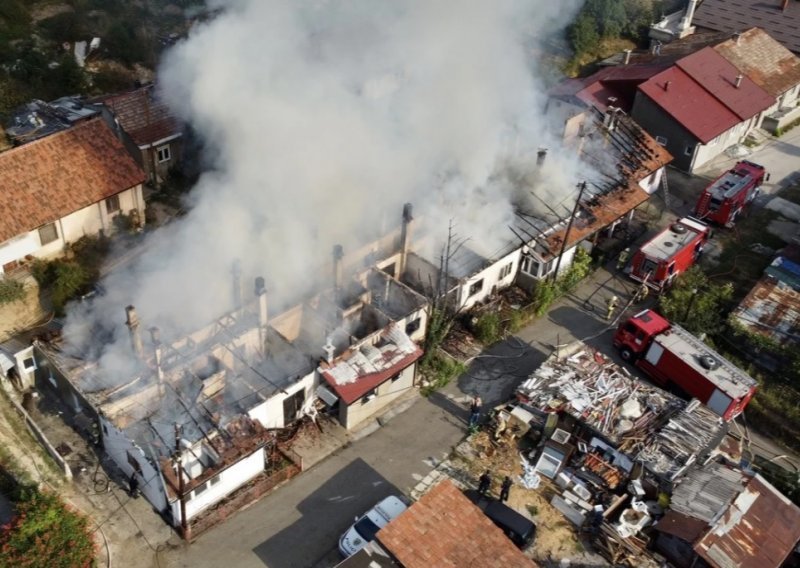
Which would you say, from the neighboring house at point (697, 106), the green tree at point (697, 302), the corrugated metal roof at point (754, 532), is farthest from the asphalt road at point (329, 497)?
the neighboring house at point (697, 106)

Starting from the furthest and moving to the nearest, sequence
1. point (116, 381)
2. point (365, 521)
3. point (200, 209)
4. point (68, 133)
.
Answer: point (68, 133), point (200, 209), point (116, 381), point (365, 521)

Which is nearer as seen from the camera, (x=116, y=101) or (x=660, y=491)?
(x=660, y=491)

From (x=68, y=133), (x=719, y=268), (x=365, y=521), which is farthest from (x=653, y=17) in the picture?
(x=365, y=521)

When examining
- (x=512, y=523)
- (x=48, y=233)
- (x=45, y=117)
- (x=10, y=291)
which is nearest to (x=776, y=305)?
(x=512, y=523)

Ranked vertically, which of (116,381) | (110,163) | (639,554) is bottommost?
(639,554)

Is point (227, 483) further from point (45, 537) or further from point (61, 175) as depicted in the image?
point (61, 175)

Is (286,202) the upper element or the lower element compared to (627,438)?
upper

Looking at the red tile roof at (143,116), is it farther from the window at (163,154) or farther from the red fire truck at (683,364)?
the red fire truck at (683,364)

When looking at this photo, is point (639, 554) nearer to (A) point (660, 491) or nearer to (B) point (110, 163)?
(A) point (660, 491)
